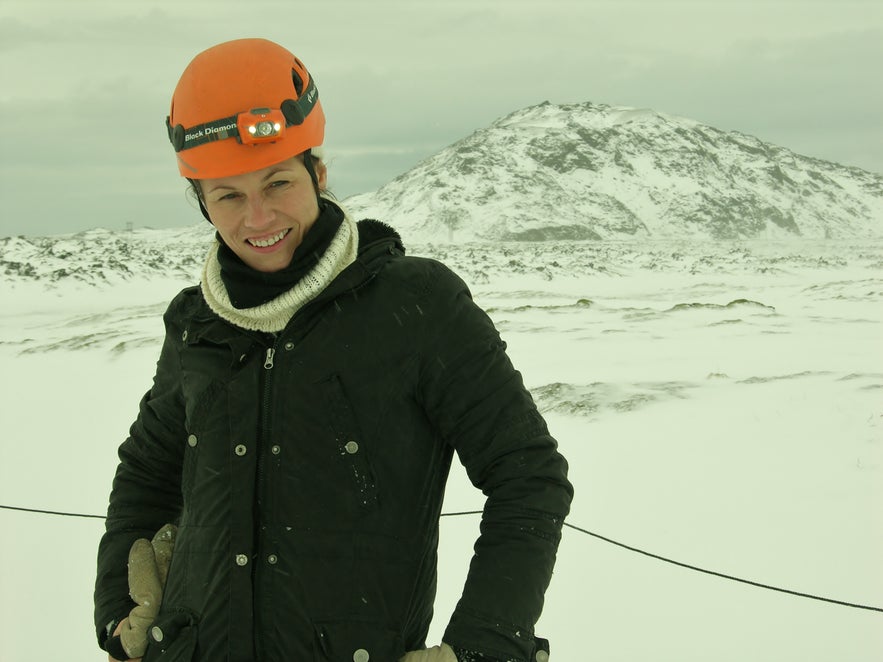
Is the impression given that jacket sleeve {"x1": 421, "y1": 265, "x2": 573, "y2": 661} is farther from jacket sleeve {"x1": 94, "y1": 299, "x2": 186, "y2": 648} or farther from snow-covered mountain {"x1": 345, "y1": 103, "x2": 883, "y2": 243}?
snow-covered mountain {"x1": 345, "y1": 103, "x2": 883, "y2": 243}

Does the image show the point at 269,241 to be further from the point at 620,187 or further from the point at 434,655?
the point at 620,187

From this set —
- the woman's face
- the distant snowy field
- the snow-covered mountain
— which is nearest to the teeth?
the woman's face

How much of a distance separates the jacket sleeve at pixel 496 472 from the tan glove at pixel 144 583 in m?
0.57

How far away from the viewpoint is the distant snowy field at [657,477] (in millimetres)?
2934

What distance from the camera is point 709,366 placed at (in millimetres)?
7125

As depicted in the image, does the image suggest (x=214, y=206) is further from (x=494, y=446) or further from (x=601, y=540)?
(x=601, y=540)

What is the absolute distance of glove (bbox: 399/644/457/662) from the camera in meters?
1.17

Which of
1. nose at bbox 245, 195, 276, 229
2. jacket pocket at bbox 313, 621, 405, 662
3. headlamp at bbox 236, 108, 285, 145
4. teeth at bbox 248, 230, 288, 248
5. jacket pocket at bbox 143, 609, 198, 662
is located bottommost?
jacket pocket at bbox 143, 609, 198, 662

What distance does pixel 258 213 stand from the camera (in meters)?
1.30

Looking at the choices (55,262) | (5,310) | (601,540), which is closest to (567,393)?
(601,540)

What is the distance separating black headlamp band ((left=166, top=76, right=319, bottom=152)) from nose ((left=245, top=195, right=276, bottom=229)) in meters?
0.10

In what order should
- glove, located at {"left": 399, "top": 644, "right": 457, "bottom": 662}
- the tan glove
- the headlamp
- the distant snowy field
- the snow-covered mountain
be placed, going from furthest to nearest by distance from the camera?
the snow-covered mountain → the distant snowy field → the tan glove → the headlamp → glove, located at {"left": 399, "top": 644, "right": 457, "bottom": 662}

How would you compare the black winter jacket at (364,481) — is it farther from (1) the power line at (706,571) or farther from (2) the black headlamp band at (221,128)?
(1) the power line at (706,571)

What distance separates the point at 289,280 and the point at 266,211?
0.12 m
